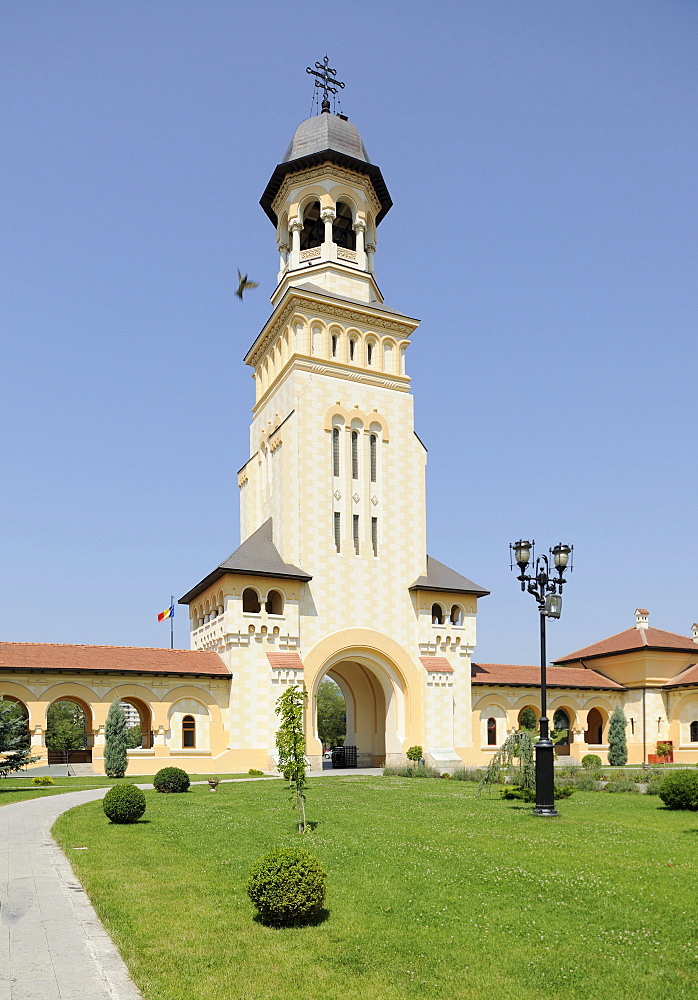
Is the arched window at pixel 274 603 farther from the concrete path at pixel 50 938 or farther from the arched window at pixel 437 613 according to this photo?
the concrete path at pixel 50 938

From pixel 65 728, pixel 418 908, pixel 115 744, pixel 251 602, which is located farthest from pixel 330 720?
pixel 418 908

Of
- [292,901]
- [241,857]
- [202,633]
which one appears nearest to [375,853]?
[241,857]

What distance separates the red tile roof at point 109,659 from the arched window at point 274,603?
329 cm

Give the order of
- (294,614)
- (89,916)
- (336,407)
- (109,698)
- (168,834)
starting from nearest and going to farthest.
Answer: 1. (89,916)
2. (168,834)
3. (109,698)
4. (294,614)
5. (336,407)

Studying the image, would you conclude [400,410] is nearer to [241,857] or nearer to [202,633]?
[202,633]

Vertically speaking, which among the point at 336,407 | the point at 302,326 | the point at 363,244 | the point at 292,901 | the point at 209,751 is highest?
the point at 363,244

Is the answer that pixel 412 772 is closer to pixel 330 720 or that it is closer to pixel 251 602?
pixel 251 602

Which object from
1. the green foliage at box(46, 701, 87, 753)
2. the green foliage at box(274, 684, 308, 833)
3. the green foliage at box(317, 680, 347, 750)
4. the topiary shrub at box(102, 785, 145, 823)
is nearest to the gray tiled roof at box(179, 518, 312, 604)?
the topiary shrub at box(102, 785, 145, 823)

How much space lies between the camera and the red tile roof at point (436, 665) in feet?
130

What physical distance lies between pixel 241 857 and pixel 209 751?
23903 millimetres

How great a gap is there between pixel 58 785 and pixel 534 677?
26.0 metres

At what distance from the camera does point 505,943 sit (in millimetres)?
8609

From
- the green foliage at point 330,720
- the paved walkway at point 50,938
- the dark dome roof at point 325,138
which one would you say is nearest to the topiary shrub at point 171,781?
the paved walkway at point 50,938

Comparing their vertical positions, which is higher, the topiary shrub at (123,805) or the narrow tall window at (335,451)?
the narrow tall window at (335,451)
